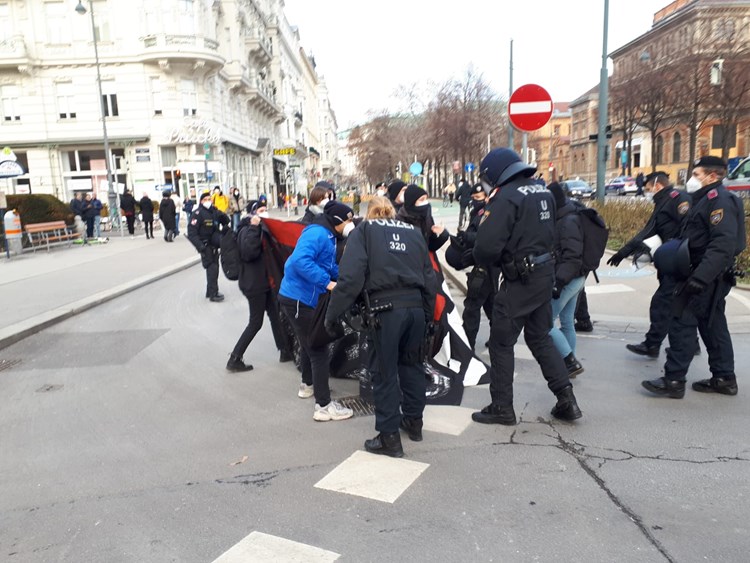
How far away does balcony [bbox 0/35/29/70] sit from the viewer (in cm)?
3459

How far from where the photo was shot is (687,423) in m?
Result: 4.50

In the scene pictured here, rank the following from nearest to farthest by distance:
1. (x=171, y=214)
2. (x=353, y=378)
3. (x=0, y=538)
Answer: (x=0, y=538), (x=353, y=378), (x=171, y=214)

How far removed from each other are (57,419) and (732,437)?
521 centimetres

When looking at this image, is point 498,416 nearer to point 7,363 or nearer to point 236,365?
point 236,365

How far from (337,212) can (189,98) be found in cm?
3529

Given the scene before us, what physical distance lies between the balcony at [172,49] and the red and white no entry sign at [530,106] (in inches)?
1221

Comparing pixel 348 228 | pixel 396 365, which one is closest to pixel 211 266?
pixel 348 228

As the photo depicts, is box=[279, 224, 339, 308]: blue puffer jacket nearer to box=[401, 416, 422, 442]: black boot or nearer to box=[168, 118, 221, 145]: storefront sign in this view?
box=[401, 416, 422, 442]: black boot

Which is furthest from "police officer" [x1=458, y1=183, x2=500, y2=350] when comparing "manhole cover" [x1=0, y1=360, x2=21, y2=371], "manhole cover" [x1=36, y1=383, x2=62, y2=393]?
"manhole cover" [x1=0, y1=360, x2=21, y2=371]

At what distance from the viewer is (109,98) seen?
36.1 meters

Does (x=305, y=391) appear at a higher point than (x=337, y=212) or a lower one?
lower

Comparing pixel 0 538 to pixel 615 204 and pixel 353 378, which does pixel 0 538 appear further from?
pixel 615 204

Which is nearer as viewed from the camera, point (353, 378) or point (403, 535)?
point (403, 535)

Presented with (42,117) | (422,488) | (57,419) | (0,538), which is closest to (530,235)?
(422,488)
